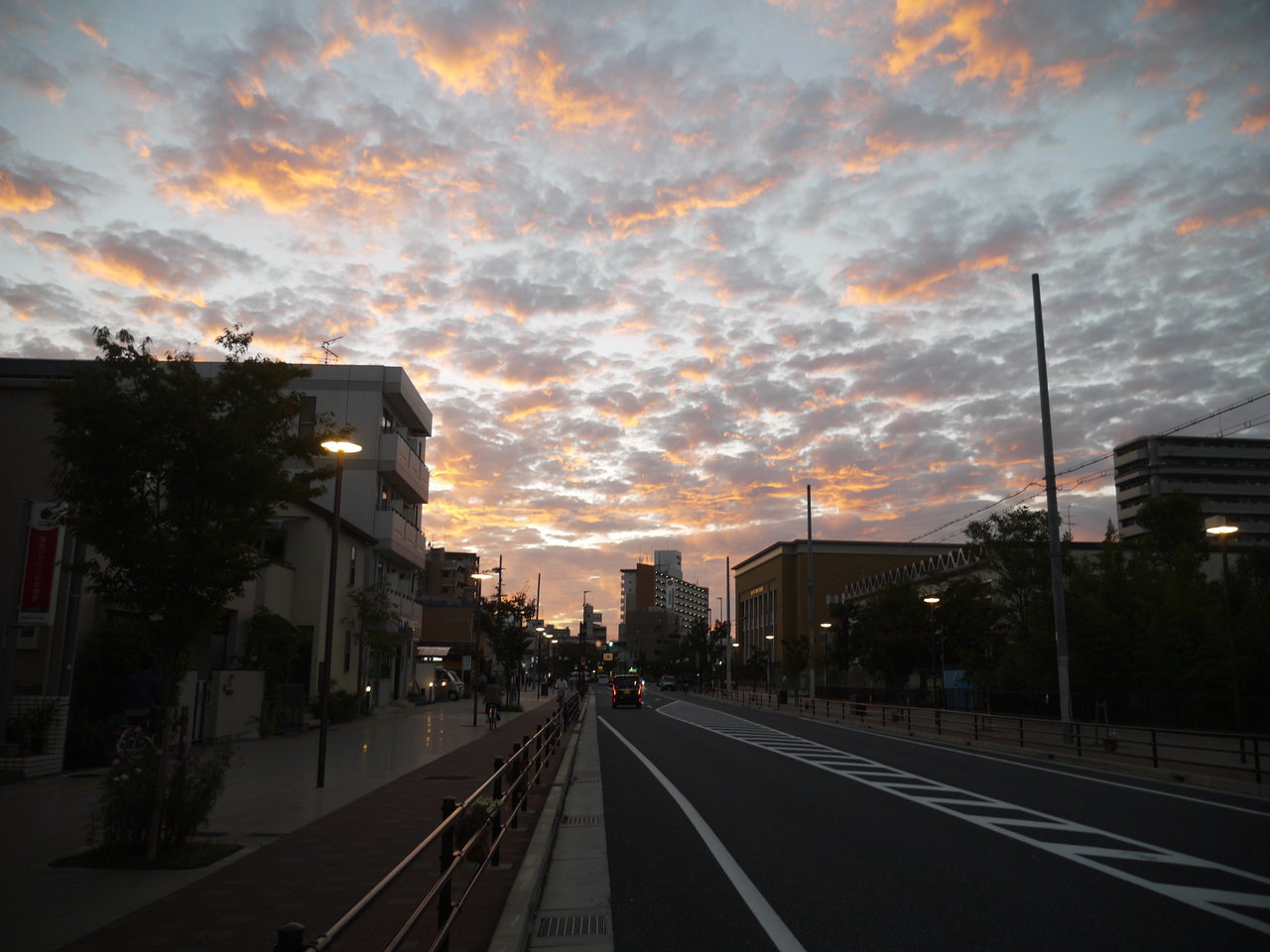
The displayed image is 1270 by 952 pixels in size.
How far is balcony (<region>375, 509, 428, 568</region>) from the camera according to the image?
1592 inches

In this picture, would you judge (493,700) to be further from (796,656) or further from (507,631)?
(796,656)

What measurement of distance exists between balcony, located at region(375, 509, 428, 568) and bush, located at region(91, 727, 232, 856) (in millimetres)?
31403

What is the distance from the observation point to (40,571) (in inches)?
606

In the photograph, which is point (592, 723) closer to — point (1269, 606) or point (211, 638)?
point (211, 638)

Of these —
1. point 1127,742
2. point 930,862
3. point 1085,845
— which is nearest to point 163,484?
point 930,862

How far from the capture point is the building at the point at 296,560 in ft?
53.5

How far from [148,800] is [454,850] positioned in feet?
14.5

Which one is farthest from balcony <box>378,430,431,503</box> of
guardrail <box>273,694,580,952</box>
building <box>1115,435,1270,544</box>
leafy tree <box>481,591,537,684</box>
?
building <box>1115,435,1270,544</box>

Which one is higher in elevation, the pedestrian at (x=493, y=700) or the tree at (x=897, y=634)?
the tree at (x=897, y=634)

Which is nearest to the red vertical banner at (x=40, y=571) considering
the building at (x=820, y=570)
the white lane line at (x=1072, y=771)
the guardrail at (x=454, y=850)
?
the guardrail at (x=454, y=850)

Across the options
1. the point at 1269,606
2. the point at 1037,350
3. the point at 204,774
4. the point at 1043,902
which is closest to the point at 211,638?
the point at 204,774

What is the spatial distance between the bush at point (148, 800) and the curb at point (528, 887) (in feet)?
11.3

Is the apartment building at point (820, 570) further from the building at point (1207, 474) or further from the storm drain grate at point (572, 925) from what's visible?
the storm drain grate at point (572, 925)

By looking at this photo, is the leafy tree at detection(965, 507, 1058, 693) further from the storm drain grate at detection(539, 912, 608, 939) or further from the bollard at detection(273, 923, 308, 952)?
the bollard at detection(273, 923, 308, 952)
